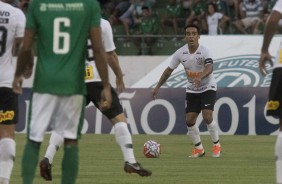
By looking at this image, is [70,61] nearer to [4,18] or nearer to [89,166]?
[4,18]

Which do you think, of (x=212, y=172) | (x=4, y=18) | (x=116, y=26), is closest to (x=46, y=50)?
(x=4, y=18)

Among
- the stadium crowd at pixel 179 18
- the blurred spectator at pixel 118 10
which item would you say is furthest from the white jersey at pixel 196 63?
the blurred spectator at pixel 118 10

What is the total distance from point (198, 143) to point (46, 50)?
9.82 meters

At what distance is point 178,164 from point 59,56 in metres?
7.71

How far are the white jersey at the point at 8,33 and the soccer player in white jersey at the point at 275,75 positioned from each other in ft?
10.8

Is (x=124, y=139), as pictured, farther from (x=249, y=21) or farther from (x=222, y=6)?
(x=222, y=6)

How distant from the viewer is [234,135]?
1087 inches

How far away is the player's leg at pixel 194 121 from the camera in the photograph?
66.2ft

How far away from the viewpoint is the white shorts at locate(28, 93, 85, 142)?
10680 mm

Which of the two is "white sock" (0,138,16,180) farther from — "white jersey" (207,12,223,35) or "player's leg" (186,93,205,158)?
"white jersey" (207,12,223,35)

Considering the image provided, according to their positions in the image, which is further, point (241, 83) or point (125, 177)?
point (241, 83)

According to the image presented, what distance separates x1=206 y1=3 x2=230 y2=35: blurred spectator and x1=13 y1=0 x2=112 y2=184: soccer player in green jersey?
21532mm

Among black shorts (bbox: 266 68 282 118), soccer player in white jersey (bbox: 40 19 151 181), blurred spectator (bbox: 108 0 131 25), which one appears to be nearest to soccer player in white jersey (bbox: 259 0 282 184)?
black shorts (bbox: 266 68 282 118)

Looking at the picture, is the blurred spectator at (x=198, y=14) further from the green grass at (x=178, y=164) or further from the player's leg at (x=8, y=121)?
the player's leg at (x=8, y=121)
